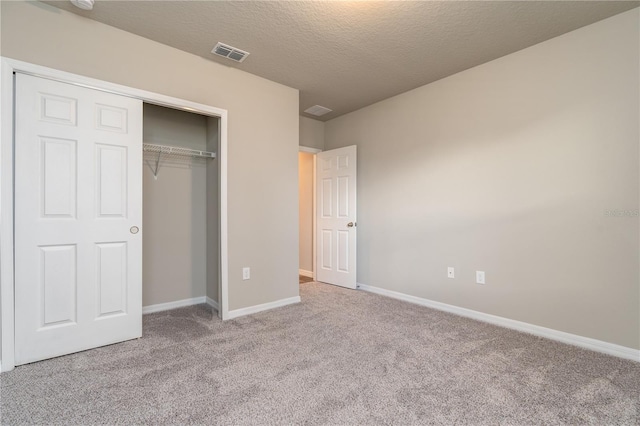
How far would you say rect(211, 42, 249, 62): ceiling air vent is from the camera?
2.76 meters

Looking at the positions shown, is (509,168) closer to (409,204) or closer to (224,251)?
(409,204)

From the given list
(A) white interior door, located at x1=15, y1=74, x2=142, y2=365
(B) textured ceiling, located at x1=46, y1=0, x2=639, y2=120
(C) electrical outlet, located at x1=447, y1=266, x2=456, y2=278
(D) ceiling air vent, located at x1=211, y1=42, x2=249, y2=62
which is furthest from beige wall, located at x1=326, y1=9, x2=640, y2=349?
(A) white interior door, located at x1=15, y1=74, x2=142, y2=365

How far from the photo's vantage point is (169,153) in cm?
338

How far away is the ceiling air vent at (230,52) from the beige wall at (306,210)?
2299mm

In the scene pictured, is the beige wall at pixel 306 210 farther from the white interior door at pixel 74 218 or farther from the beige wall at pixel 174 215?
the white interior door at pixel 74 218

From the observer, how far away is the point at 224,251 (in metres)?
3.11

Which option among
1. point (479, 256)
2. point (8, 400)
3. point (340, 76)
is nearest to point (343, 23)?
point (340, 76)

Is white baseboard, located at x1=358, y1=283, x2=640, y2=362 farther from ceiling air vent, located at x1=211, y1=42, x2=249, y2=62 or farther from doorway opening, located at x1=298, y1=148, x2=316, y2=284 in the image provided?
ceiling air vent, located at x1=211, y1=42, x2=249, y2=62

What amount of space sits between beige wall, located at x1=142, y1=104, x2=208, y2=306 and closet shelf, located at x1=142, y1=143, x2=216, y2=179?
0.04 m

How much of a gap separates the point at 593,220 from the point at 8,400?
415 cm

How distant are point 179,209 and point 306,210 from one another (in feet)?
7.35

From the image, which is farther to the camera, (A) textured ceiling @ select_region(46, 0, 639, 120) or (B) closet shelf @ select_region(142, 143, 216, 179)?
(B) closet shelf @ select_region(142, 143, 216, 179)

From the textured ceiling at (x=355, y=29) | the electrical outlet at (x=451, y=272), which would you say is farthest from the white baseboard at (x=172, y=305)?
the electrical outlet at (x=451, y=272)

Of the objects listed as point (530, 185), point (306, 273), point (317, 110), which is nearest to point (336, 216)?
point (306, 273)
